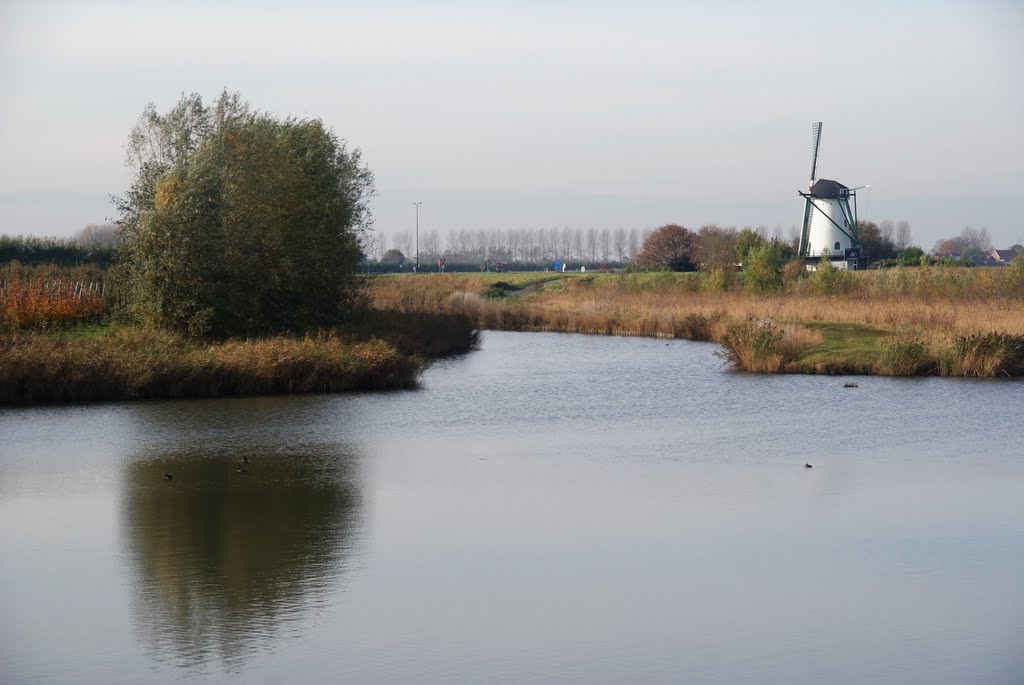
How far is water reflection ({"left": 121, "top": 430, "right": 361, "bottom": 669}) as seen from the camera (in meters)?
9.80

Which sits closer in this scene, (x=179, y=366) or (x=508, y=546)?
(x=508, y=546)

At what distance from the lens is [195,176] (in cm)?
3114

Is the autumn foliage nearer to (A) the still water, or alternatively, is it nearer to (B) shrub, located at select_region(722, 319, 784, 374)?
(A) the still water

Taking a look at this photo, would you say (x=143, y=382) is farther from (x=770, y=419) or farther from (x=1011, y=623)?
(x=1011, y=623)

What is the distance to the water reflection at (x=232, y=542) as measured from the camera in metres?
9.80

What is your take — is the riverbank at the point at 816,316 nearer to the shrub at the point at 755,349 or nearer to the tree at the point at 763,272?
the shrub at the point at 755,349

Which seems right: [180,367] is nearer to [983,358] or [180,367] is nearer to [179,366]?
[179,366]

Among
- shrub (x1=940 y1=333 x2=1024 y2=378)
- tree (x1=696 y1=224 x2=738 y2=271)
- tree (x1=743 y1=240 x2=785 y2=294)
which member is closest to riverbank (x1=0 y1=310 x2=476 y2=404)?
shrub (x1=940 y1=333 x2=1024 y2=378)

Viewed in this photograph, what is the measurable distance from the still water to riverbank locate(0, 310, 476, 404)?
55.0 inches

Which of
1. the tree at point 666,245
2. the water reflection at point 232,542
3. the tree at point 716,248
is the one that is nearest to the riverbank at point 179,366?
the water reflection at point 232,542

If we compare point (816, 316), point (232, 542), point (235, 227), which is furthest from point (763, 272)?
point (232, 542)

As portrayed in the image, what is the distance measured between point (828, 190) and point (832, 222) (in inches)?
90.9

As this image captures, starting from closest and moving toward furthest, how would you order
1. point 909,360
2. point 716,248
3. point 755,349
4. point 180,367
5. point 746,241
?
point 180,367 → point 909,360 → point 755,349 → point 746,241 → point 716,248

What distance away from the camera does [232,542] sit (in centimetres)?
1290
